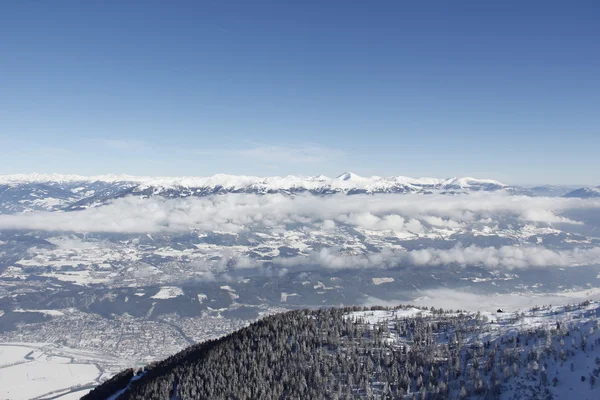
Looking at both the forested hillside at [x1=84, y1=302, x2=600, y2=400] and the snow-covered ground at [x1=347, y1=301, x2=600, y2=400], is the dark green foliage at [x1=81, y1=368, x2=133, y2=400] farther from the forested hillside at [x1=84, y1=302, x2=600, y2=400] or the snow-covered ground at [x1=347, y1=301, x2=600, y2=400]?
the snow-covered ground at [x1=347, y1=301, x2=600, y2=400]

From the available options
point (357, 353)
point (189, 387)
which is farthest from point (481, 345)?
point (189, 387)

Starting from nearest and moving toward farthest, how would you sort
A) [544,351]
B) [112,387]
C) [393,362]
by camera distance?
[544,351] → [393,362] → [112,387]

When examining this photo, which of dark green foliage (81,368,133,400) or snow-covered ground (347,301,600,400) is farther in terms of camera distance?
dark green foliage (81,368,133,400)

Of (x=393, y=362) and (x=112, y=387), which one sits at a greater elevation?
(x=393, y=362)

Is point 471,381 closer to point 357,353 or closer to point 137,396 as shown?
point 357,353

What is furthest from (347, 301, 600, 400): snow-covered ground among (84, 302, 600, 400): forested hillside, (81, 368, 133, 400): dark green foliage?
(81, 368, 133, 400): dark green foliage

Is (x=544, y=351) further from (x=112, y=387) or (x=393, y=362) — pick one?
(x=112, y=387)

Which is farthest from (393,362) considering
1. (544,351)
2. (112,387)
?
(112,387)

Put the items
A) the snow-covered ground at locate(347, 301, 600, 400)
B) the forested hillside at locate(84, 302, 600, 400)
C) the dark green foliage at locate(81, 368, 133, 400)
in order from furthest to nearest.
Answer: the dark green foliage at locate(81, 368, 133, 400)
the forested hillside at locate(84, 302, 600, 400)
the snow-covered ground at locate(347, 301, 600, 400)
